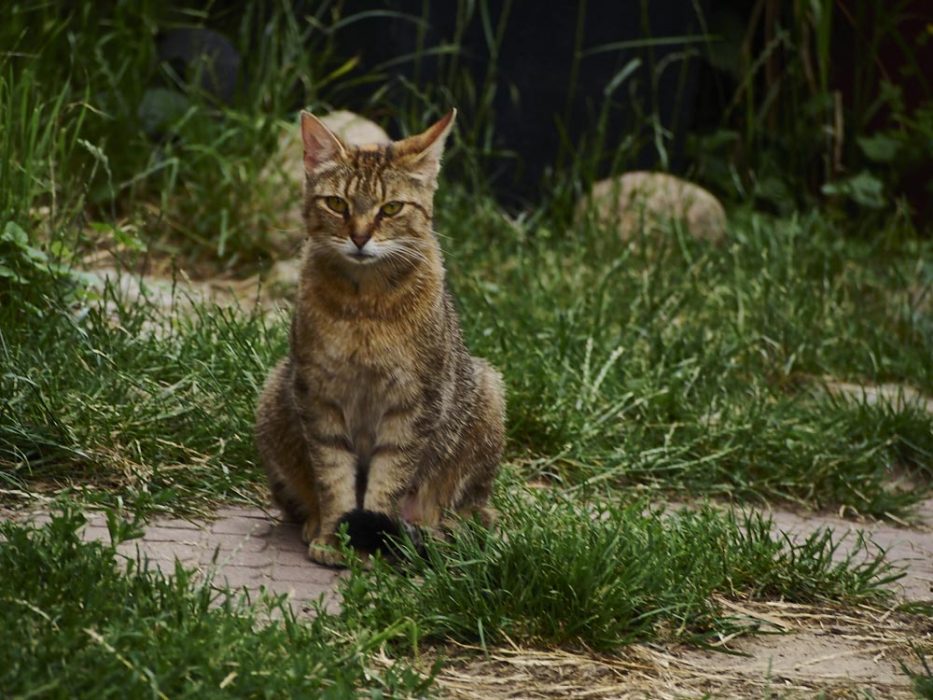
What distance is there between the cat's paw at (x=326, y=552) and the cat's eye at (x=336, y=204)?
89 cm

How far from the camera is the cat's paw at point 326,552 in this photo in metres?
3.83

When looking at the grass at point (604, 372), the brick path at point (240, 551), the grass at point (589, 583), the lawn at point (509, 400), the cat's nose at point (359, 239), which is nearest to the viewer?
the lawn at point (509, 400)

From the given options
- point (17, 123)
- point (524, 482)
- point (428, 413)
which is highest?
point (17, 123)

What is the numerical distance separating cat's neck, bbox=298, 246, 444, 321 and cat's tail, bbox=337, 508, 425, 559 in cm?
55

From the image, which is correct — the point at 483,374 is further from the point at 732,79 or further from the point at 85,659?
the point at 732,79

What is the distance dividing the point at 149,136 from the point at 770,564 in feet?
13.6

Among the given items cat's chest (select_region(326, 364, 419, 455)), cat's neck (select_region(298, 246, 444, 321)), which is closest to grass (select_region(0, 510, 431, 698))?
cat's chest (select_region(326, 364, 419, 455))

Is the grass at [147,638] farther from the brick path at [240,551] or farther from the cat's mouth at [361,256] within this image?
the cat's mouth at [361,256]

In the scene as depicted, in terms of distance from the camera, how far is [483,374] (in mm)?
4328

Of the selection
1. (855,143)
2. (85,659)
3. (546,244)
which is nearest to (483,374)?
(85,659)

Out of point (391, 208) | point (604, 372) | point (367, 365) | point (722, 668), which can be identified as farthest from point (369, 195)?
point (604, 372)

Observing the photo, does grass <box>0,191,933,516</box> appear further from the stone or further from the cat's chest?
the cat's chest

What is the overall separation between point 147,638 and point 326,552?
934 millimetres

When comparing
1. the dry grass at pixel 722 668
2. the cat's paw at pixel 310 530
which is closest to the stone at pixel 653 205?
the cat's paw at pixel 310 530
